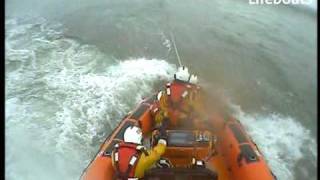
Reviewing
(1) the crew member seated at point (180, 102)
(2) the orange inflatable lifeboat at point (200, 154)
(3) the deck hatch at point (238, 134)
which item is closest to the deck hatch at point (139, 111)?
(2) the orange inflatable lifeboat at point (200, 154)

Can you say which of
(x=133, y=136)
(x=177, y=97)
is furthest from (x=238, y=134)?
(x=133, y=136)

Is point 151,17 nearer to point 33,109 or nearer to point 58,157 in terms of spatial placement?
point 33,109

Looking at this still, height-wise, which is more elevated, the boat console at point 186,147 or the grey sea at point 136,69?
the boat console at point 186,147

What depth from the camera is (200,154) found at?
79.3 inches

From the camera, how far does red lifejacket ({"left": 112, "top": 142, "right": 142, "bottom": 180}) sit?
1.74m

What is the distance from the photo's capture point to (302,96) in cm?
302

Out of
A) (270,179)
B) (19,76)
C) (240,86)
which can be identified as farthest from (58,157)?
(240,86)

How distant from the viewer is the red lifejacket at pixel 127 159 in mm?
1744

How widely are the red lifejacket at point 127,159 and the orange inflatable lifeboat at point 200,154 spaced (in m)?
0.06

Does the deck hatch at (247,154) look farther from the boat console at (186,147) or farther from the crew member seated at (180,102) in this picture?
the crew member seated at (180,102)

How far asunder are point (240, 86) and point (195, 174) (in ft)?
4.97

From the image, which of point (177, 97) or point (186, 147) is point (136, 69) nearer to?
point (177, 97)

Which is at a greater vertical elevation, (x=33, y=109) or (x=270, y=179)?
(x=270, y=179)

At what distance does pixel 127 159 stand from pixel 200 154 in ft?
1.24
